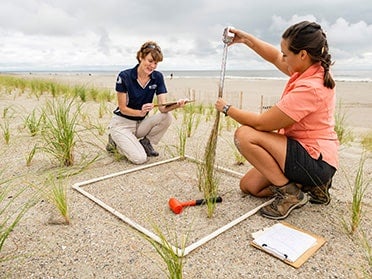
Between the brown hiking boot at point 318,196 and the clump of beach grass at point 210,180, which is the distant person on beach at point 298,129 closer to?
the brown hiking boot at point 318,196

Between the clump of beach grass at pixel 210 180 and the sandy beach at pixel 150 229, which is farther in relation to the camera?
the clump of beach grass at pixel 210 180

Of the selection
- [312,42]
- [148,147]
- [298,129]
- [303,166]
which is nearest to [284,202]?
[303,166]

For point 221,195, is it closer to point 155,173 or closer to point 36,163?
point 155,173

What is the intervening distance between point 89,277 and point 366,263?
1526 mm

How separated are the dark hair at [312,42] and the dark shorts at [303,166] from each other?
465 mm

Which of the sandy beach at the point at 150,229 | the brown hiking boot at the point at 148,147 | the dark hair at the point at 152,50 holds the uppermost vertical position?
the dark hair at the point at 152,50

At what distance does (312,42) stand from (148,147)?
7.20 feet

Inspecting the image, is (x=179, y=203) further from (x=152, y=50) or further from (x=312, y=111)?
(x=152, y=50)

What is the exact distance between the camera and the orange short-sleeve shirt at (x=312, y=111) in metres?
1.96

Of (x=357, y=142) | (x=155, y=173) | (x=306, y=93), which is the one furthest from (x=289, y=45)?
(x=357, y=142)

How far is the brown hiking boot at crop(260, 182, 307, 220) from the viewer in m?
2.21

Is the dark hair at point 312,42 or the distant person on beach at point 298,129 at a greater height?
the dark hair at point 312,42

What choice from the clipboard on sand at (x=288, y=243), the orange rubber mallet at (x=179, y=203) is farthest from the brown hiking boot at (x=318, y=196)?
the orange rubber mallet at (x=179, y=203)

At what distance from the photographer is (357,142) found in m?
4.58
